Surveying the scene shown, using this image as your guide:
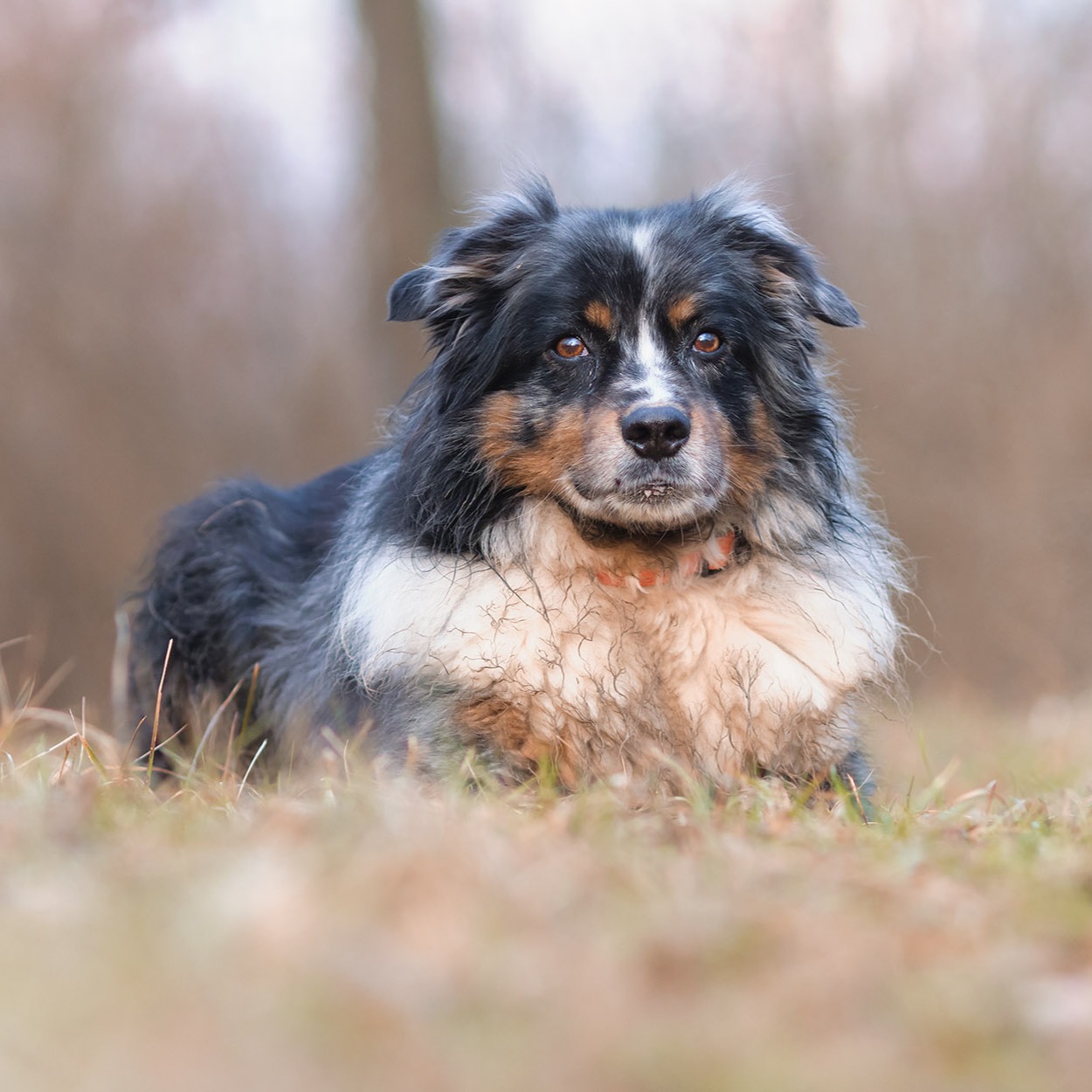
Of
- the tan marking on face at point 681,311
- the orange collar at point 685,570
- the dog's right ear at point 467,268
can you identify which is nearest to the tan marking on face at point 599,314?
the tan marking on face at point 681,311

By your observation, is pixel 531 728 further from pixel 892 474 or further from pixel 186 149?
pixel 186 149

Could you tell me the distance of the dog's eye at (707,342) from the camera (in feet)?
12.1

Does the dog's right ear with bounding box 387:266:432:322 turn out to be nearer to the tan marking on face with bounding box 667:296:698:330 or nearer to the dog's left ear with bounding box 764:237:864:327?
the tan marking on face with bounding box 667:296:698:330

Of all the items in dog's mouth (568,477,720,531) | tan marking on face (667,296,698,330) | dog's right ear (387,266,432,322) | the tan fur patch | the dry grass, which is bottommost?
the tan fur patch

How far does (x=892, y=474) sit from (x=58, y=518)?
7494 millimetres

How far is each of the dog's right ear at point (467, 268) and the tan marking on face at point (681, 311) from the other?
52cm

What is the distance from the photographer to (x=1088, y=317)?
426 inches

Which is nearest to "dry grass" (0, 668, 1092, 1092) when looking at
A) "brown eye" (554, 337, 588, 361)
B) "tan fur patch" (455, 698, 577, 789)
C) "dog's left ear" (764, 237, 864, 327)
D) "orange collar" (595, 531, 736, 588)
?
"tan fur patch" (455, 698, 577, 789)

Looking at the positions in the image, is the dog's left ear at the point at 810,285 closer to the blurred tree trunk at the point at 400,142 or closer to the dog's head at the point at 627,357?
the dog's head at the point at 627,357

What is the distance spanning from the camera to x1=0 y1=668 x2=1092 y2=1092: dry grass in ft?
4.74

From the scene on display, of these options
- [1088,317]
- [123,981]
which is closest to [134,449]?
[1088,317]

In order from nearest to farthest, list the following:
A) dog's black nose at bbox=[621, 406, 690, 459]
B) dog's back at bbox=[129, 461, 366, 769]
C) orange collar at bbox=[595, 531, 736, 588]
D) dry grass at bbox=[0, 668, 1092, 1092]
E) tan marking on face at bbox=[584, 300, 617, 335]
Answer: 1. dry grass at bbox=[0, 668, 1092, 1092]
2. dog's black nose at bbox=[621, 406, 690, 459]
3. tan marking on face at bbox=[584, 300, 617, 335]
4. orange collar at bbox=[595, 531, 736, 588]
5. dog's back at bbox=[129, 461, 366, 769]

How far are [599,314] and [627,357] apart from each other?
0.15m

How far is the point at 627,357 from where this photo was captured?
3.60 m
